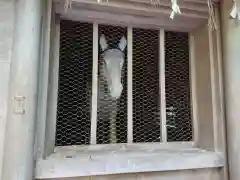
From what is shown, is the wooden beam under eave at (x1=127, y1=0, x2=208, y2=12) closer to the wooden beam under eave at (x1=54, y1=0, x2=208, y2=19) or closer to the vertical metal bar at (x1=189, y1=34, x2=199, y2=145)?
the wooden beam under eave at (x1=54, y1=0, x2=208, y2=19)

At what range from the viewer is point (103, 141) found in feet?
4.40

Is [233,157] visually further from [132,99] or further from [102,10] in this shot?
[102,10]

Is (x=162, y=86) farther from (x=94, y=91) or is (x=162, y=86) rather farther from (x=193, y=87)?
(x=94, y=91)

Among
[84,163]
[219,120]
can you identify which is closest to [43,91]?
[84,163]

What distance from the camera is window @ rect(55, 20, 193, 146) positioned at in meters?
1.31

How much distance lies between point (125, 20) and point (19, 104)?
758 millimetres

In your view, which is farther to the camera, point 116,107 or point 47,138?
point 116,107

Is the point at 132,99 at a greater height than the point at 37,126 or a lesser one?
greater

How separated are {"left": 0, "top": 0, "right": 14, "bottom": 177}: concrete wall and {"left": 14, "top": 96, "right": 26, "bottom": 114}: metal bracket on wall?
6 centimetres

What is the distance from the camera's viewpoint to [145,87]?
1.46 m

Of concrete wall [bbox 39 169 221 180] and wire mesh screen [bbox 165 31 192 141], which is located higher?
wire mesh screen [bbox 165 31 192 141]

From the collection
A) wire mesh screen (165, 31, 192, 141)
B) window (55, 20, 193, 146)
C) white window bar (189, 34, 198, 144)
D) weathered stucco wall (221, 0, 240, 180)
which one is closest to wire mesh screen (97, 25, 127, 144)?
window (55, 20, 193, 146)

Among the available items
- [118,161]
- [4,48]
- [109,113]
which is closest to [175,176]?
[118,161]

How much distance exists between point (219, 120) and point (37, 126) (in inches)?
36.8
